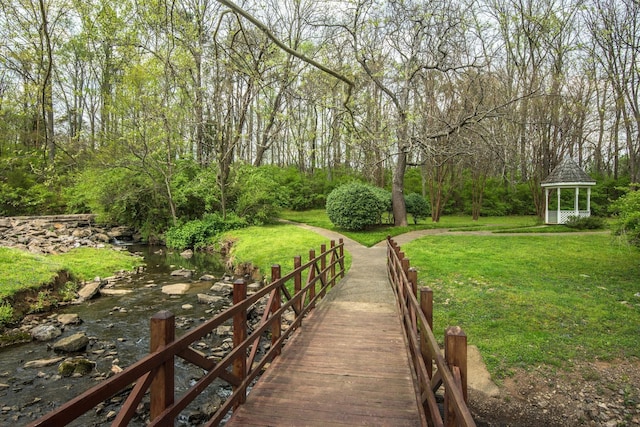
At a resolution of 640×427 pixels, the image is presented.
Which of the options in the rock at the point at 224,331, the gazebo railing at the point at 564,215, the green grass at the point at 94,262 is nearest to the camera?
the rock at the point at 224,331

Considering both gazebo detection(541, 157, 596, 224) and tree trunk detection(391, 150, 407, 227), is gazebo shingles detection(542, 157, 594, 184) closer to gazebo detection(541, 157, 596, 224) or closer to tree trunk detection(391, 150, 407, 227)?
gazebo detection(541, 157, 596, 224)

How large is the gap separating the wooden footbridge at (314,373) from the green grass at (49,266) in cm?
642

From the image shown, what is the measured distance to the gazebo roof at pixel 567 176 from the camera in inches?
806

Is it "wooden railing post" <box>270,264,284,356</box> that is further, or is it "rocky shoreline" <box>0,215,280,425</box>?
"rocky shoreline" <box>0,215,280,425</box>

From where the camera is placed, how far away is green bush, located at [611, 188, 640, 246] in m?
6.96

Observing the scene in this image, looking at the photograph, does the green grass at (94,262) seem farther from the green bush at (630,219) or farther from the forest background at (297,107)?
the green bush at (630,219)

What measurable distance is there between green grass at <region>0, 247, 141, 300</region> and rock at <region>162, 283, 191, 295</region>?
272 centimetres

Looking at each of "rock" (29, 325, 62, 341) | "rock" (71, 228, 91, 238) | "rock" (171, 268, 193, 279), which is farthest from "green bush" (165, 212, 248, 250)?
"rock" (29, 325, 62, 341)

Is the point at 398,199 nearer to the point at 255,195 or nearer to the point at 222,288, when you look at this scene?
the point at 255,195

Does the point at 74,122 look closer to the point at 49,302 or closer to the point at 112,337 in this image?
the point at 49,302

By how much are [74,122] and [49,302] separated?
89.9 feet

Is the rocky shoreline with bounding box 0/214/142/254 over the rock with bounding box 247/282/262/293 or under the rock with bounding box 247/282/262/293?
over

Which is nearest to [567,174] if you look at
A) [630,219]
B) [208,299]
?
[630,219]

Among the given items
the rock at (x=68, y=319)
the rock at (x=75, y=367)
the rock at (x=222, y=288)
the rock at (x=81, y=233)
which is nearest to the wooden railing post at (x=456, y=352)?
the rock at (x=75, y=367)
